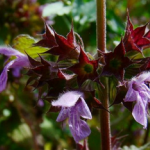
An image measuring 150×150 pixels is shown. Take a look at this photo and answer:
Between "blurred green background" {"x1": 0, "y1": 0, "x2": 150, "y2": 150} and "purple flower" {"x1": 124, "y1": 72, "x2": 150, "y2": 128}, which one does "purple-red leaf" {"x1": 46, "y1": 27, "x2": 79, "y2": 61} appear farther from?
"blurred green background" {"x1": 0, "y1": 0, "x2": 150, "y2": 150}

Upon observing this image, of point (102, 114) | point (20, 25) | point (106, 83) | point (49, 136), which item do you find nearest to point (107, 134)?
point (102, 114)

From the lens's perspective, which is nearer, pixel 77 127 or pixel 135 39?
pixel 77 127

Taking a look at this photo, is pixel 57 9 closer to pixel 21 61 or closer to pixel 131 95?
pixel 21 61

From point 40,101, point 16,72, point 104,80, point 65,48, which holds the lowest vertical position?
point 40,101

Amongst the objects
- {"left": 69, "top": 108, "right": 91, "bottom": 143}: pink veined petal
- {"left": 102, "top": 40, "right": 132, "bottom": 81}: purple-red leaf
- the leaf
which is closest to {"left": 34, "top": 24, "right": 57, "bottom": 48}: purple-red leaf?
{"left": 102, "top": 40, "right": 132, "bottom": 81}: purple-red leaf

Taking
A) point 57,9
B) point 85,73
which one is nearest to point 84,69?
point 85,73

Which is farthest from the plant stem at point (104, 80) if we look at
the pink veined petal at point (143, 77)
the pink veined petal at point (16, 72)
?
the pink veined petal at point (16, 72)

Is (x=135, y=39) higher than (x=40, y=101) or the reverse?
higher
